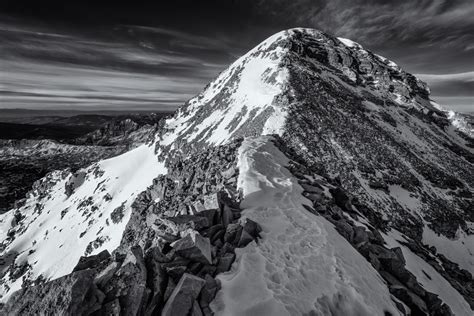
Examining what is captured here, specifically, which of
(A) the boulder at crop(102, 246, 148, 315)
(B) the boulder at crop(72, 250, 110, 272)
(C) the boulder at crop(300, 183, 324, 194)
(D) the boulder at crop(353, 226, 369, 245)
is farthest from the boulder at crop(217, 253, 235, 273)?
→ (C) the boulder at crop(300, 183, 324, 194)

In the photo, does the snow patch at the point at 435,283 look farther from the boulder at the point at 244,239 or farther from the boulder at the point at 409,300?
the boulder at the point at 244,239

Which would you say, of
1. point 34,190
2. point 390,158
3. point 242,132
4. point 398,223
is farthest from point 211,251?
point 34,190

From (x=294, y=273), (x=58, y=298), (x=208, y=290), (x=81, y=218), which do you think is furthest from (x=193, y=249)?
(x=81, y=218)

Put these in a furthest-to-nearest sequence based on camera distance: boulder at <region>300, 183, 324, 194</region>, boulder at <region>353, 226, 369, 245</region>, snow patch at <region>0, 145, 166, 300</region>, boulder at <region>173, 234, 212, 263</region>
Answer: snow patch at <region>0, 145, 166, 300</region>, boulder at <region>300, 183, 324, 194</region>, boulder at <region>353, 226, 369, 245</region>, boulder at <region>173, 234, 212, 263</region>

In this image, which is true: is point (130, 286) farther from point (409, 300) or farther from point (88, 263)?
point (409, 300)

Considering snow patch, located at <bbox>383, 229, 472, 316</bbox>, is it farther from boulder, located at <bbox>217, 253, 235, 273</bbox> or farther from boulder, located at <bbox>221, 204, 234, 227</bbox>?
boulder, located at <bbox>217, 253, 235, 273</bbox>

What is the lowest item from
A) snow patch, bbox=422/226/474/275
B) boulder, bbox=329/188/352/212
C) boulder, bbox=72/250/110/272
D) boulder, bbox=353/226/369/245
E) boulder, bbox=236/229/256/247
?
snow patch, bbox=422/226/474/275
